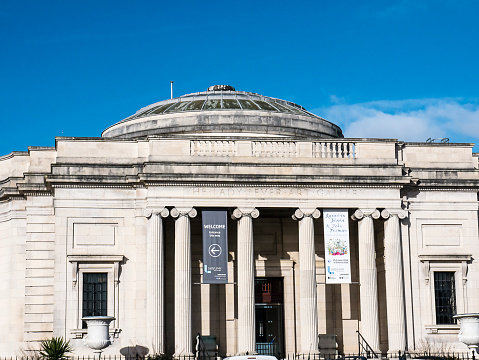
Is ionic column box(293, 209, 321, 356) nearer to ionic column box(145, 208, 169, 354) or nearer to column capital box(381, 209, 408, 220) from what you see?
column capital box(381, 209, 408, 220)

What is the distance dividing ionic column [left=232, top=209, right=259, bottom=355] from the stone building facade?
0.07 meters

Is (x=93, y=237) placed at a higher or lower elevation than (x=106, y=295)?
higher

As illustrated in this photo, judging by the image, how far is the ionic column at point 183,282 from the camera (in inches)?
1615

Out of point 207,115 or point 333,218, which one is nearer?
point 333,218

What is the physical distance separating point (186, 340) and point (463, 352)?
1361 centimetres

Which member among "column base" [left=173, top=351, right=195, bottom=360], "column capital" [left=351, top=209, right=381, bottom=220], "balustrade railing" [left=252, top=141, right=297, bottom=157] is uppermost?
"balustrade railing" [left=252, top=141, right=297, bottom=157]

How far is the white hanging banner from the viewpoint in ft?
142

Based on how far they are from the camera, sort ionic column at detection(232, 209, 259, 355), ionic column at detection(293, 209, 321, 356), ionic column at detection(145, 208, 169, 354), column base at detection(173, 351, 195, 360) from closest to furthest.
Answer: column base at detection(173, 351, 195, 360) → ionic column at detection(145, 208, 169, 354) → ionic column at detection(232, 209, 259, 355) → ionic column at detection(293, 209, 321, 356)

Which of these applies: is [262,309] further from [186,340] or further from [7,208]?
[7,208]

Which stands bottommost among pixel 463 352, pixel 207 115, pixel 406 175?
pixel 463 352

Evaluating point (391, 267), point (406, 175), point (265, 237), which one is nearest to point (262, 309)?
point (265, 237)

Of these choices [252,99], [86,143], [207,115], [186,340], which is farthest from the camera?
[252,99]

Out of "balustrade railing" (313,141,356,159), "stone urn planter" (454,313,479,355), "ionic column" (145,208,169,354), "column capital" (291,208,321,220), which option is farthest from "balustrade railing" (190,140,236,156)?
"stone urn planter" (454,313,479,355)

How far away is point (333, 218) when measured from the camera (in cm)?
4350
